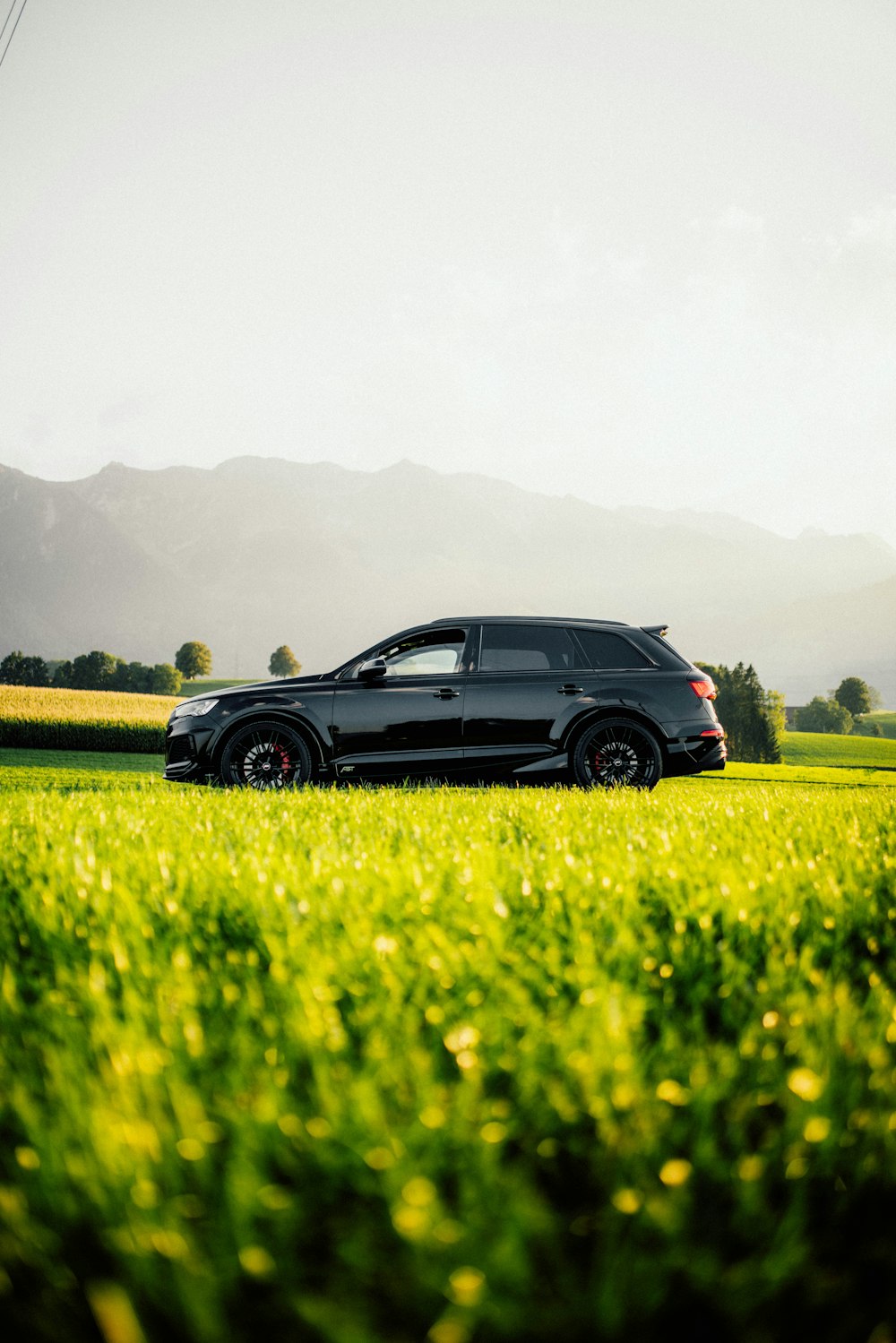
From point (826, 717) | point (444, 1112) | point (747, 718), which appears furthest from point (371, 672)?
point (826, 717)

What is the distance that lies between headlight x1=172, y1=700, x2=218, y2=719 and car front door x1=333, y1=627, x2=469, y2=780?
1.47m

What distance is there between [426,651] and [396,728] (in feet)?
3.69

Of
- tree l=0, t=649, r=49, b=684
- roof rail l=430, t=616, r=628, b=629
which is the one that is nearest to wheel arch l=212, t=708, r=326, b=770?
roof rail l=430, t=616, r=628, b=629

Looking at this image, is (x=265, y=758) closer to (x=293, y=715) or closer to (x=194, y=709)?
(x=293, y=715)

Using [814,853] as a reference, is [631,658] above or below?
above

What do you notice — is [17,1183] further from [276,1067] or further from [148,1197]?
[276,1067]

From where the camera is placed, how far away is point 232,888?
123 inches

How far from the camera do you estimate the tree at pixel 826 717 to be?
4003 inches

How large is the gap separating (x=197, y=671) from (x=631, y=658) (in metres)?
92.6

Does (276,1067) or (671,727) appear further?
(671,727)

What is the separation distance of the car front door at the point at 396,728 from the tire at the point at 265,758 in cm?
45

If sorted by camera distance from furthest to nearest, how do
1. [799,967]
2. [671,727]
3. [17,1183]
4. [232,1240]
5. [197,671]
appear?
[197,671] < [671,727] < [799,967] < [17,1183] < [232,1240]

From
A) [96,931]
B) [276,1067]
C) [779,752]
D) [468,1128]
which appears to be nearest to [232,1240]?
[468,1128]

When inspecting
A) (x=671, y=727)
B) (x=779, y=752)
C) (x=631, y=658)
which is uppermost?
(x=631, y=658)
